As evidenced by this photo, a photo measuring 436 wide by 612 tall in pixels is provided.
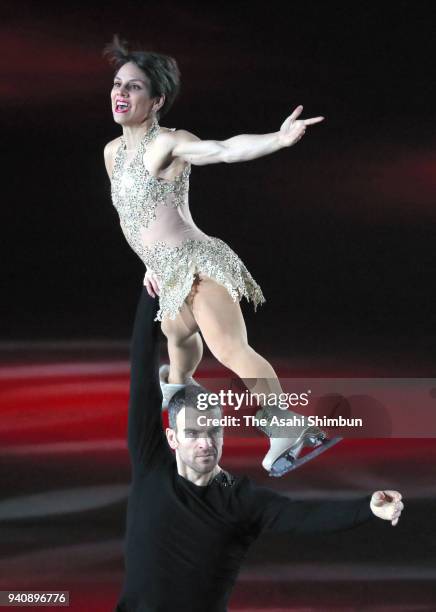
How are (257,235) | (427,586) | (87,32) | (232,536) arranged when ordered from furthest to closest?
(257,235)
(87,32)
(427,586)
(232,536)

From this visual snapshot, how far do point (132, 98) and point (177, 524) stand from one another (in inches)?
47.9

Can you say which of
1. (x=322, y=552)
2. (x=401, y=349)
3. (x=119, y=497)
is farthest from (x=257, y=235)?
Result: (x=322, y=552)

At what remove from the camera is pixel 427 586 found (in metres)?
4.20

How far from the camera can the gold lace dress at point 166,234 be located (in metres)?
3.53

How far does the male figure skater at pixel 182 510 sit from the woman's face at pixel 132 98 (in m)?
0.65

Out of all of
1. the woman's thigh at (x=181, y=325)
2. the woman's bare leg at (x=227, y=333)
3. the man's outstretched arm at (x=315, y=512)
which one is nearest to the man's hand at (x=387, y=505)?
the man's outstretched arm at (x=315, y=512)

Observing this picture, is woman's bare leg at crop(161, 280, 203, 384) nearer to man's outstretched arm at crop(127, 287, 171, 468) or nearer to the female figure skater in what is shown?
the female figure skater

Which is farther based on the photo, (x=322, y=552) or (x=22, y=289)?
(x=22, y=289)

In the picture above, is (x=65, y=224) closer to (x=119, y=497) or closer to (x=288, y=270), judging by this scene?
(x=288, y=270)

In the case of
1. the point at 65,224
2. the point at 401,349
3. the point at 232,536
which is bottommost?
the point at 232,536

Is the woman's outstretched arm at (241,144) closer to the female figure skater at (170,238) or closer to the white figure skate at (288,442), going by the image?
the female figure skater at (170,238)

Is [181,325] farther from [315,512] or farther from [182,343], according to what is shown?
[315,512]

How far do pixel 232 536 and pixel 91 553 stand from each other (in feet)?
4.66

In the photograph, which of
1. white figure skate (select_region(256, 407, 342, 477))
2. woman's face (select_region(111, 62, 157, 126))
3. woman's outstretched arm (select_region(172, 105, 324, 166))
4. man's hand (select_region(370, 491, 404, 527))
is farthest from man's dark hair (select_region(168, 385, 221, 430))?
woman's face (select_region(111, 62, 157, 126))
